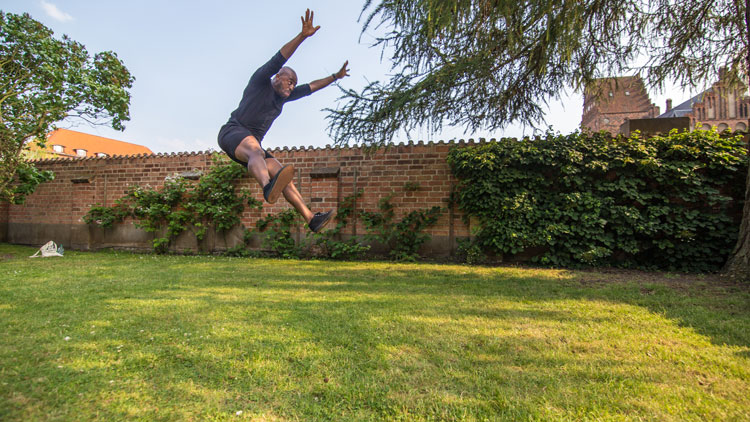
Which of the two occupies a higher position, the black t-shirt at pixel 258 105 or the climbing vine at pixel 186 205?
the black t-shirt at pixel 258 105

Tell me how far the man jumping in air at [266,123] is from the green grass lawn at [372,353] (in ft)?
3.16

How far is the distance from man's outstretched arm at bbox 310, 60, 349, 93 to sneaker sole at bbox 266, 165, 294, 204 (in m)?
0.93

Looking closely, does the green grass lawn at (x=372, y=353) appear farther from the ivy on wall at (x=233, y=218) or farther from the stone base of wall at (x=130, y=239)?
the ivy on wall at (x=233, y=218)

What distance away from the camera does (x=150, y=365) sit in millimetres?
1687

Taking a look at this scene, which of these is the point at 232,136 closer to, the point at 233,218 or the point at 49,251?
the point at 233,218

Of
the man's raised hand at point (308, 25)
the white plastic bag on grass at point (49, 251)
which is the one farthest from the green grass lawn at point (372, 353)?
the white plastic bag on grass at point (49, 251)

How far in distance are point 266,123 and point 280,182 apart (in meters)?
0.61

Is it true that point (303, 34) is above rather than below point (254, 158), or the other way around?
above

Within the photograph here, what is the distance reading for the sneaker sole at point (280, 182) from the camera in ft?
7.84

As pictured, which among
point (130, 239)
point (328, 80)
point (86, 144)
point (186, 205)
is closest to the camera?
point (328, 80)

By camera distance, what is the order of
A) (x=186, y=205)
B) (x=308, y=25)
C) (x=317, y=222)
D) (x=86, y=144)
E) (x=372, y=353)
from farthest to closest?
(x=86, y=144), (x=186, y=205), (x=317, y=222), (x=308, y=25), (x=372, y=353)

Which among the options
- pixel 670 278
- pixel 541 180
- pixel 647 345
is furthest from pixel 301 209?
pixel 670 278

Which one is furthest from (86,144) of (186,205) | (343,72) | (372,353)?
(372,353)

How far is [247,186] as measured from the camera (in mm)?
6965
